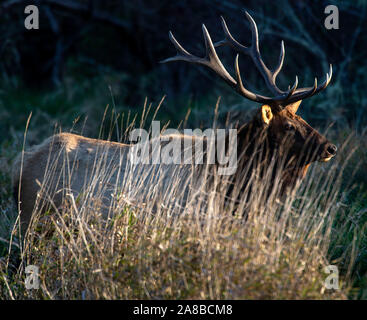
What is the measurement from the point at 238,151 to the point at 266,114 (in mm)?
455

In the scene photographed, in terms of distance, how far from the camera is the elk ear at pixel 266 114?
17.1 feet

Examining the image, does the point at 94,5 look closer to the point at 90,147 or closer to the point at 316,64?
the point at 316,64

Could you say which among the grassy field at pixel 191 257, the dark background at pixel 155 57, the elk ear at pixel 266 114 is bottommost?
the grassy field at pixel 191 257

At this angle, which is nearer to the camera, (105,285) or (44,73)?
(105,285)

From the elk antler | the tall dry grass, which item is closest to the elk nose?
the elk antler

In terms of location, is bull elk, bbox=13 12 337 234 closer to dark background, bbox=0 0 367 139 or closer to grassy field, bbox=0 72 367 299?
grassy field, bbox=0 72 367 299

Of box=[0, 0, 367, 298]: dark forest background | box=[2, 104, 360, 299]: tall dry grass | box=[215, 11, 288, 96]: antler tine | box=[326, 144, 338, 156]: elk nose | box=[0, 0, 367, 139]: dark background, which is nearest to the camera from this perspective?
box=[2, 104, 360, 299]: tall dry grass

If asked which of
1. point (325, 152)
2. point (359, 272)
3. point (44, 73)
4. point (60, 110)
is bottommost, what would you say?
point (359, 272)

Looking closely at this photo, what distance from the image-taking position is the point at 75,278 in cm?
402

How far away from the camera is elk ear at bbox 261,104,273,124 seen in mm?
5215

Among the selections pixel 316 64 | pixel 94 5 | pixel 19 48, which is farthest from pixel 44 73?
pixel 316 64

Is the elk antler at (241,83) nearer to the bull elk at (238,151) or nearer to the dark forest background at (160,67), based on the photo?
the bull elk at (238,151)

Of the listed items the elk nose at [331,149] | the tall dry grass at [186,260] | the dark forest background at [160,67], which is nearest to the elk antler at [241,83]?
the elk nose at [331,149]

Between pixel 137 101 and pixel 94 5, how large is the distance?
2654mm
